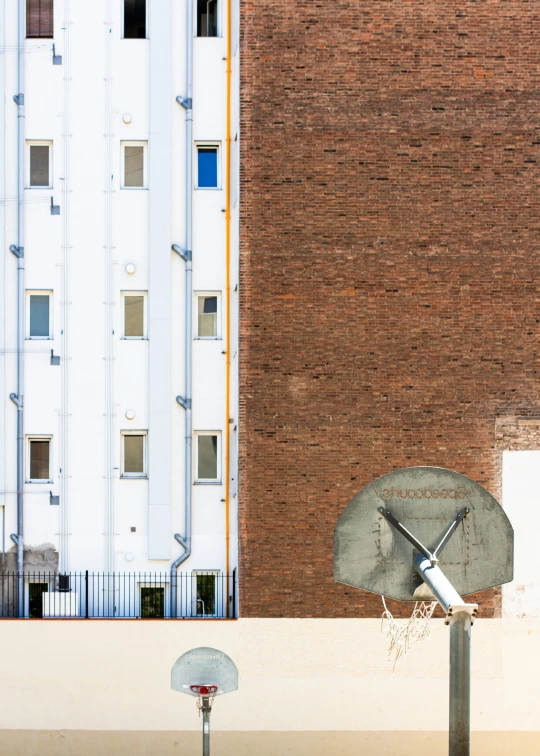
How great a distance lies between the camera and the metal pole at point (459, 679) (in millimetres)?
7152

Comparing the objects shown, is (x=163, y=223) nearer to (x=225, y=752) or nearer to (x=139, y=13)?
(x=139, y=13)

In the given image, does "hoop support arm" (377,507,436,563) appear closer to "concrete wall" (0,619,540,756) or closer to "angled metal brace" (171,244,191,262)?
"concrete wall" (0,619,540,756)

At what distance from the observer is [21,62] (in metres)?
16.6

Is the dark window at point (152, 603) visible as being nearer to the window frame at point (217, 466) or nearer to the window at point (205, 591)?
the window at point (205, 591)

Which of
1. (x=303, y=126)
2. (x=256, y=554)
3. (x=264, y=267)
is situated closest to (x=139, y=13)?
(x=303, y=126)

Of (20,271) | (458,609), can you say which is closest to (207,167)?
(20,271)

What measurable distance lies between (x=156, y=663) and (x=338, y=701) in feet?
10.1

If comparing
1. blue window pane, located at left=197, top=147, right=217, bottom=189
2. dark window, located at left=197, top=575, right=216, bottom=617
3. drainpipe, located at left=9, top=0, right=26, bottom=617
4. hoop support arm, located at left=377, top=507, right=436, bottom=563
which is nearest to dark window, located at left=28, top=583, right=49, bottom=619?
drainpipe, located at left=9, top=0, right=26, bottom=617

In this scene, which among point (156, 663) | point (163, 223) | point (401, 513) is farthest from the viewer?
point (163, 223)

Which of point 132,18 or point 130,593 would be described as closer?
point 130,593

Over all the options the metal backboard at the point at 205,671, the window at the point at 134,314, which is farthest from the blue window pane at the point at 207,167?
the metal backboard at the point at 205,671

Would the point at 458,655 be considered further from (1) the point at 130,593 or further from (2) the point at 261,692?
(1) the point at 130,593

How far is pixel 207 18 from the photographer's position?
16891 mm

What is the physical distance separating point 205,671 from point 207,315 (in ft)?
20.4
